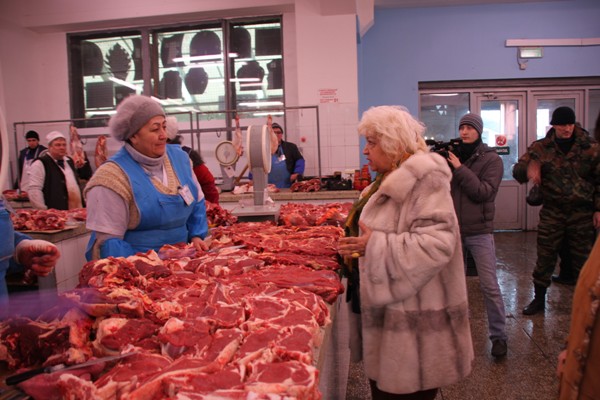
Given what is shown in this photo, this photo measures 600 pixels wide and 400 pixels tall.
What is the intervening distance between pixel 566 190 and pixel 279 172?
4061mm

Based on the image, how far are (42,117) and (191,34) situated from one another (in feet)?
10.9

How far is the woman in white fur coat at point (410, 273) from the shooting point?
2164 millimetres

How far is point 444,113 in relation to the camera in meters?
9.50

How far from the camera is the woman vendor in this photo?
8.79 feet

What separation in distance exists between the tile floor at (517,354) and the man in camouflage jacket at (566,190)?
Answer: 0.33m

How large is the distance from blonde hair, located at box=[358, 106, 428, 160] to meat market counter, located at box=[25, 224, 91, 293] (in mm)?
3513

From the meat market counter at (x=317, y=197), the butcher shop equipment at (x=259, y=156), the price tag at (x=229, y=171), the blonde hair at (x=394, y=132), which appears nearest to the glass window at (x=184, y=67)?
the price tag at (x=229, y=171)

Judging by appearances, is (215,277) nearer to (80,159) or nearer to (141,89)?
(80,159)

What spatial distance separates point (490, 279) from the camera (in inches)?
151

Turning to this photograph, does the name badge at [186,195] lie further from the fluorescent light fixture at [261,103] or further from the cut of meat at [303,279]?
the fluorescent light fixture at [261,103]

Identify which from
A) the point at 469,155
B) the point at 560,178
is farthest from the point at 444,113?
the point at 469,155

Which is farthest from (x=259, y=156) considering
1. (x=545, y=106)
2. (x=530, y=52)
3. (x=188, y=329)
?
(x=545, y=106)

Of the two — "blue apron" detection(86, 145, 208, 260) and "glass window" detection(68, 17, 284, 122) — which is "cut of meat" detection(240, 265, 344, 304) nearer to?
"blue apron" detection(86, 145, 208, 260)

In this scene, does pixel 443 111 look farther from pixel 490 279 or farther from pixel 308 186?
pixel 490 279
